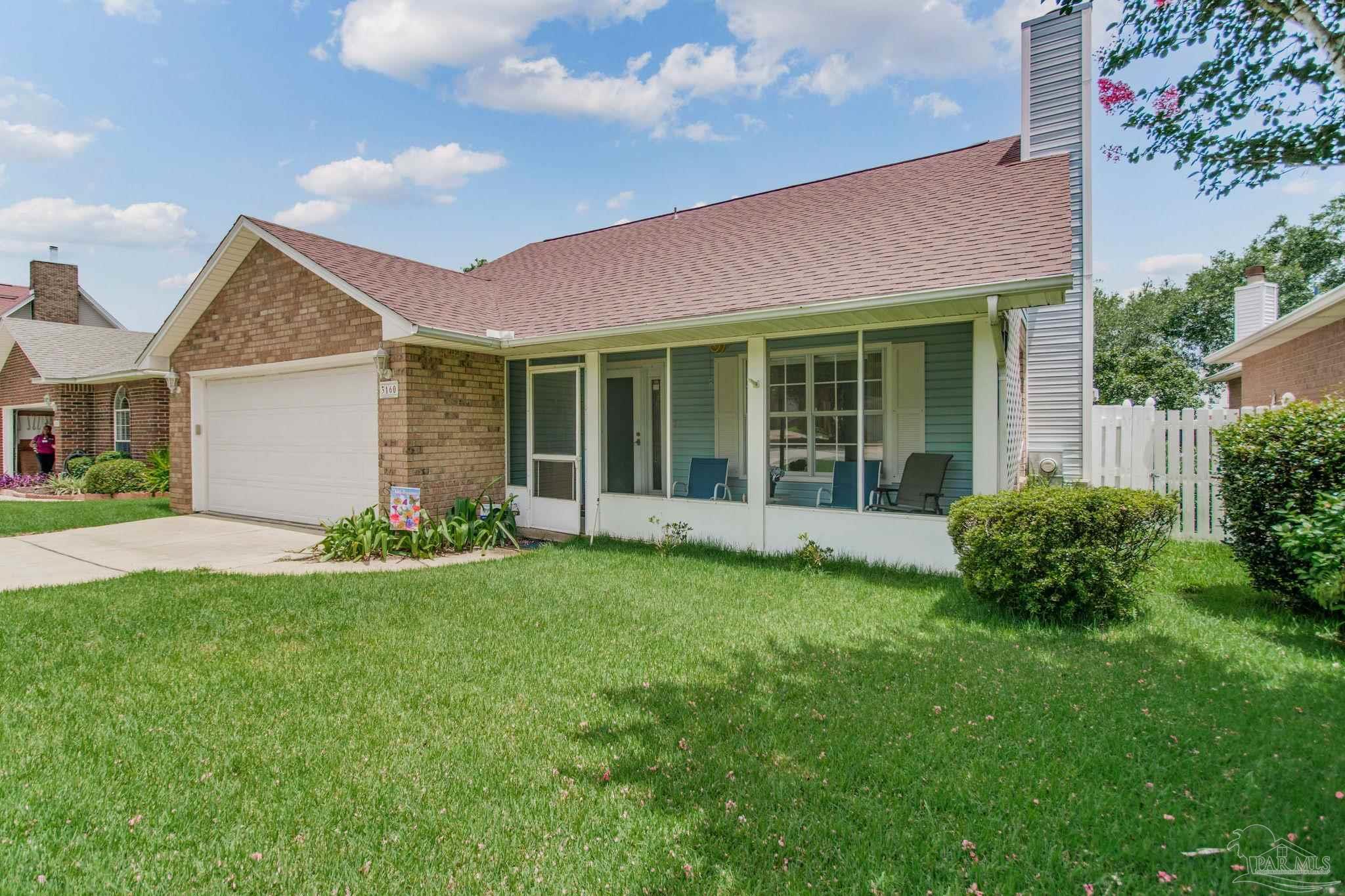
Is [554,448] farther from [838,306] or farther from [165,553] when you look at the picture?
[165,553]

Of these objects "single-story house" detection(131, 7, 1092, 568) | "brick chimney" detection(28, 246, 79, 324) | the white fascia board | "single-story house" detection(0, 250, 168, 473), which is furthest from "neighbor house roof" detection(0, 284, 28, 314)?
the white fascia board

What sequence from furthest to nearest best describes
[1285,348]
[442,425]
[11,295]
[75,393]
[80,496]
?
[11,295], [75,393], [80,496], [1285,348], [442,425]

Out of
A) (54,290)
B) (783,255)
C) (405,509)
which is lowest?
(405,509)

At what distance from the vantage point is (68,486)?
616 inches

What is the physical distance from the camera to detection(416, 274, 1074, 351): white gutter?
5941 millimetres

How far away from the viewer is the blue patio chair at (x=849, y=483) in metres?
9.13

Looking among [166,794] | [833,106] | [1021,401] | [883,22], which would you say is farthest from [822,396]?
[166,794]

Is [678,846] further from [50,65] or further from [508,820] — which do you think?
[50,65]

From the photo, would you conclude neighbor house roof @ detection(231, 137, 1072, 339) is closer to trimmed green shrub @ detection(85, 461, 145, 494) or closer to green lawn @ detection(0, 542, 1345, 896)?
green lawn @ detection(0, 542, 1345, 896)

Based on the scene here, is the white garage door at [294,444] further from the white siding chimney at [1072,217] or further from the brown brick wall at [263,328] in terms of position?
the white siding chimney at [1072,217]

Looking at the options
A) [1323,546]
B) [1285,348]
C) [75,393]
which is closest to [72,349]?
[75,393]

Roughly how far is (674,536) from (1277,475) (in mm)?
5980

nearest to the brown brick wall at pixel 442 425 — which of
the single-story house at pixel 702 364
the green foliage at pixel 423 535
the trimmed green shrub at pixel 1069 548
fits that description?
the single-story house at pixel 702 364

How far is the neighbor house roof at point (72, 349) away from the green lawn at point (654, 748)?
15929 millimetres
